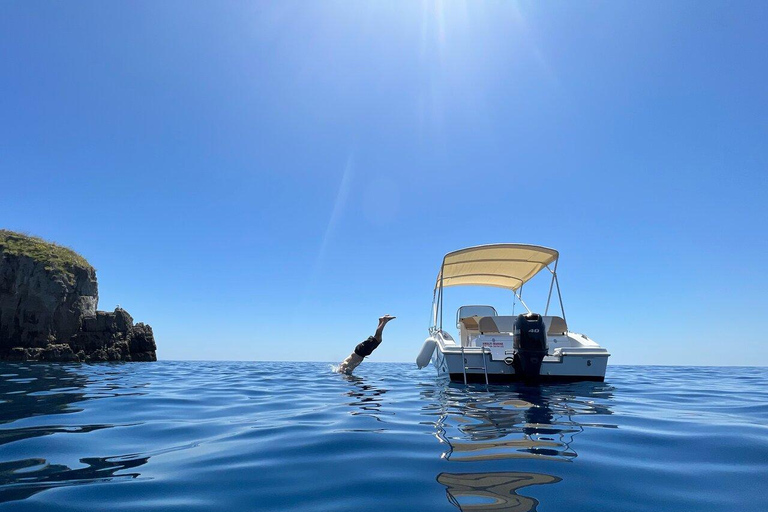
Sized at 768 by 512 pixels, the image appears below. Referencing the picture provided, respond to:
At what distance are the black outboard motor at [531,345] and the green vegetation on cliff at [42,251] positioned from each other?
147 feet

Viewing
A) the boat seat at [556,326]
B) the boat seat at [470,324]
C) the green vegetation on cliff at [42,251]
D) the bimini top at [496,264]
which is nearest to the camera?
the boat seat at [556,326]

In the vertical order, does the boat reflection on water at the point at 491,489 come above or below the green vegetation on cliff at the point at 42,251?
below

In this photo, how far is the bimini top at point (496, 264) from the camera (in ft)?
37.2

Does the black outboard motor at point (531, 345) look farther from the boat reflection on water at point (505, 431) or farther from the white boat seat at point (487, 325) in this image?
the white boat seat at point (487, 325)

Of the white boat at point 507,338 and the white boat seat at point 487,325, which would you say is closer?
the white boat at point 507,338

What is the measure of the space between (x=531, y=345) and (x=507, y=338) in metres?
2.45

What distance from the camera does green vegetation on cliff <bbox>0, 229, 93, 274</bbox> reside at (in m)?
36.8

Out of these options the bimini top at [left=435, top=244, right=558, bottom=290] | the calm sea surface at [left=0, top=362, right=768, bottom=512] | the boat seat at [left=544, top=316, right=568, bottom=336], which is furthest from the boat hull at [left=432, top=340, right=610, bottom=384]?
the calm sea surface at [left=0, top=362, right=768, bottom=512]

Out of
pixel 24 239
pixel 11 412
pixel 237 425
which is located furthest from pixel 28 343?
pixel 237 425

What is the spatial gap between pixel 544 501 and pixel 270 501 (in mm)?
1586

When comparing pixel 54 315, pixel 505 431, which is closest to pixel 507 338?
pixel 505 431

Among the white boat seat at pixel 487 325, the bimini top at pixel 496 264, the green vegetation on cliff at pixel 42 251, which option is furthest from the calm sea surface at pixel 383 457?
the green vegetation on cliff at pixel 42 251

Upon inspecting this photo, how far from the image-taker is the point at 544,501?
2.17 metres

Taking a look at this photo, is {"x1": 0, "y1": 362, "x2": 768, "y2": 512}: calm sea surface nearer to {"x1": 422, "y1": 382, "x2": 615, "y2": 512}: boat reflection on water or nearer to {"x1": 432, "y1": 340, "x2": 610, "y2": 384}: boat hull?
{"x1": 422, "y1": 382, "x2": 615, "y2": 512}: boat reflection on water
